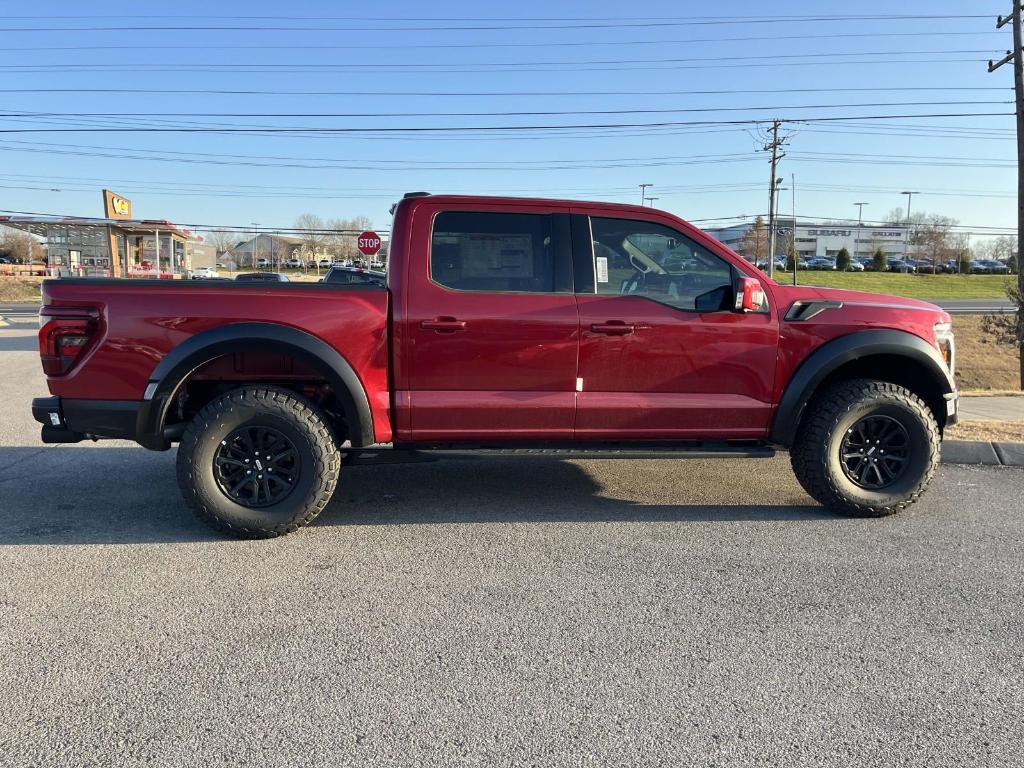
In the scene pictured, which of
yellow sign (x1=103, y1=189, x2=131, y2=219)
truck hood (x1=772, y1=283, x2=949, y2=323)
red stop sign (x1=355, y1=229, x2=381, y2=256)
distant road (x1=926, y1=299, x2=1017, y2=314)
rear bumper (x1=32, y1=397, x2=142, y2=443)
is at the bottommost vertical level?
distant road (x1=926, y1=299, x2=1017, y2=314)

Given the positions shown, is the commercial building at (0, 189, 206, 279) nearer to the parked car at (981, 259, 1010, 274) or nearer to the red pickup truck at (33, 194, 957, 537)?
the red pickup truck at (33, 194, 957, 537)

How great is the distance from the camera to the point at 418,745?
2.41m

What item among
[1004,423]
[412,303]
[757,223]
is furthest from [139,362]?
[757,223]

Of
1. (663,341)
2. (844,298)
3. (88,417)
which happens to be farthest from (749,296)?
(88,417)

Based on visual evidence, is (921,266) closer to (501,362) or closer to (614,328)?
(614,328)

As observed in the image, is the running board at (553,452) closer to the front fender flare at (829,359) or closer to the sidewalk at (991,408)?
the front fender flare at (829,359)

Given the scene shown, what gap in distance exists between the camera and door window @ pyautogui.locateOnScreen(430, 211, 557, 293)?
176 inches

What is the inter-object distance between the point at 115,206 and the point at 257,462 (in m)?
32.3

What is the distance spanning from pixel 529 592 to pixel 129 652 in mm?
1760

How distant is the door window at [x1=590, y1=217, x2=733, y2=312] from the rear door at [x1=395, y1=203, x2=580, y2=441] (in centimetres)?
24

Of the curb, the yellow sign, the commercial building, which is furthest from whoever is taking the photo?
the yellow sign

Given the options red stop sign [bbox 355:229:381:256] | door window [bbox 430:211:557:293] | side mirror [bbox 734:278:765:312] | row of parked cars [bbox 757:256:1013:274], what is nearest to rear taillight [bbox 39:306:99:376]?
door window [bbox 430:211:557:293]

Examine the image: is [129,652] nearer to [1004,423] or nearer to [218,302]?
A: [218,302]

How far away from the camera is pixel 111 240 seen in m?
23.6
